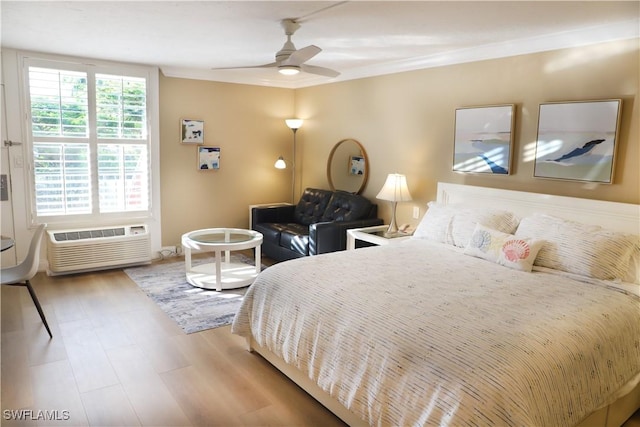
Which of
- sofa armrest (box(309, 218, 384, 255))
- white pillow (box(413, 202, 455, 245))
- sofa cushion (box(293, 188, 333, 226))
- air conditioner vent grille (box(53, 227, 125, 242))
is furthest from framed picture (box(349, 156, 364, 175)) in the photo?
air conditioner vent grille (box(53, 227, 125, 242))

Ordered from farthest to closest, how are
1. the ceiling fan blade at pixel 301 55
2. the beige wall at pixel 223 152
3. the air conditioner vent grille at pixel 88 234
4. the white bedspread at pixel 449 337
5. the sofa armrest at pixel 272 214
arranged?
the sofa armrest at pixel 272 214 → the beige wall at pixel 223 152 → the air conditioner vent grille at pixel 88 234 → the ceiling fan blade at pixel 301 55 → the white bedspread at pixel 449 337

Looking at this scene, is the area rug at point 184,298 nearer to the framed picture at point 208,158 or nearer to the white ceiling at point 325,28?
the framed picture at point 208,158

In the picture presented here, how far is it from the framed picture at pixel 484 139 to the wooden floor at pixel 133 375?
2104 mm

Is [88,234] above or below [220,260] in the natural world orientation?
above

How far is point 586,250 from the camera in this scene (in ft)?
9.55

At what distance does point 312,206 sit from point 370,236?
1.43 metres

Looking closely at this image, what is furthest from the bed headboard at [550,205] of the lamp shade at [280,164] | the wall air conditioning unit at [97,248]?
the wall air conditioning unit at [97,248]

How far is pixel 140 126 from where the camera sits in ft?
17.2

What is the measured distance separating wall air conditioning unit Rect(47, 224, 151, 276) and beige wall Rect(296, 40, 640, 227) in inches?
91.1

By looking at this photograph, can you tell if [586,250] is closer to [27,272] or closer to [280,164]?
[27,272]

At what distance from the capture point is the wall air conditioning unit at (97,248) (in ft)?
15.3

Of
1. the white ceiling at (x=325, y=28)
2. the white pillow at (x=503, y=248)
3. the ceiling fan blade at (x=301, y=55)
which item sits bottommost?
the white pillow at (x=503, y=248)

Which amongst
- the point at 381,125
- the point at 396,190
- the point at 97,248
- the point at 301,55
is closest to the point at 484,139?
the point at 396,190

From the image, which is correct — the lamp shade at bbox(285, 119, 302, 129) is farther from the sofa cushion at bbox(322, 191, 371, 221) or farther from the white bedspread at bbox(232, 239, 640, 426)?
the white bedspread at bbox(232, 239, 640, 426)
